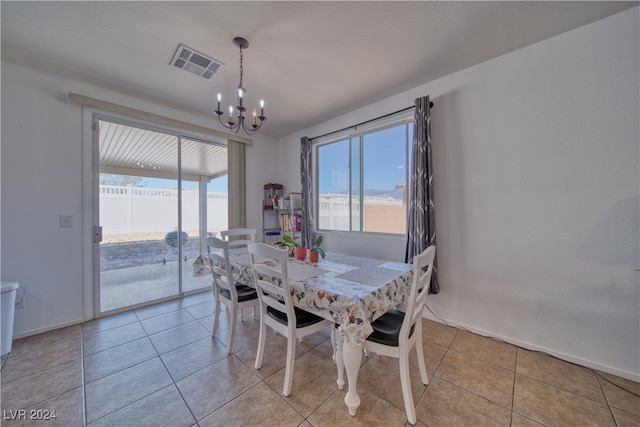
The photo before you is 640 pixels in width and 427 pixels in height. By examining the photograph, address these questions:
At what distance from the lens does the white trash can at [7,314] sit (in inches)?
72.3

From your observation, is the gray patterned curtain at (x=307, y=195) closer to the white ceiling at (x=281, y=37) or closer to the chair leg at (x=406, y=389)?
the white ceiling at (x=281, y=37)

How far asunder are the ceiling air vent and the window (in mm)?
1786

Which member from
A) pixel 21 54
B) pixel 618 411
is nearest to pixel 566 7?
pixel 618 411

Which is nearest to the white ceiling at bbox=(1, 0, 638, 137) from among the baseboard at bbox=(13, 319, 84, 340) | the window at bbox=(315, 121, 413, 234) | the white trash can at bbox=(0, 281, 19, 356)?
the window at bbox=(315, 121, 413, 234)

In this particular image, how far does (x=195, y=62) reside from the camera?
2.05m

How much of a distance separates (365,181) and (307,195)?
0.91m

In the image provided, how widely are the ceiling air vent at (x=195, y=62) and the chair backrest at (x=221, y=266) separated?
1.56 meters

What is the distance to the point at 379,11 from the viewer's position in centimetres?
157

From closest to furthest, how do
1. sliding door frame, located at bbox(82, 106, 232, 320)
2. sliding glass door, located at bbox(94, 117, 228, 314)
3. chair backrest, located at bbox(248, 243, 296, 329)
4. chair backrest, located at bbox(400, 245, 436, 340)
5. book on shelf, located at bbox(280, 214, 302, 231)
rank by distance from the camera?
1. chair backrest, located at bbox(400, 245, 436, 340)
2. chair backrest, located at bbox(248, 243, 296, 329)
3. sliding door frame, located at bbox(82, 106, 232, 320)
4. sliding glass door, located at bbox(94, 117, 228, 314)
5. book on shelf, located at bbox(280, 214, 302, 231)

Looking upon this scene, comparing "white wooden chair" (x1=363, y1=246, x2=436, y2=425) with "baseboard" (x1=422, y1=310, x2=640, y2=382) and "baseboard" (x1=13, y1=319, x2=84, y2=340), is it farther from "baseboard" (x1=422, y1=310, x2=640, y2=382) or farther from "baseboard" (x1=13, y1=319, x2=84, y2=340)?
"baseboard" (x1=13, y1=319, x2=84, y2=340)

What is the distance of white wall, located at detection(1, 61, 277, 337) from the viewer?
6.84 feet

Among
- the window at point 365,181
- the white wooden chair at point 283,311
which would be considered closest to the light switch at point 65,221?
the white wooden chair at point 283,311

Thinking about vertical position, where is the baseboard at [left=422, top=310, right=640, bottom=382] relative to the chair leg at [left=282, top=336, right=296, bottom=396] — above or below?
below

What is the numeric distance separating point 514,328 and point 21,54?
16.0ft
